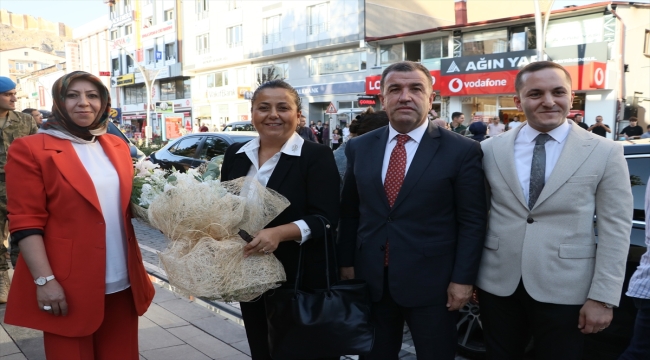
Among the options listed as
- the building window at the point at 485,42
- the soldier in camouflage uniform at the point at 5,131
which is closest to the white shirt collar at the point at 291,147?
the soldier in camouflage uniform at the point at 5,131

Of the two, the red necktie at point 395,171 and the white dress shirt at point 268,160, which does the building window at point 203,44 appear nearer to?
the white dress shirt at point 268,160

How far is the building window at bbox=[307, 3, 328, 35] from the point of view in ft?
94.2

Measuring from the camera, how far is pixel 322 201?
2424 mm

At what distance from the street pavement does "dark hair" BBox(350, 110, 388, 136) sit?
1.85 meters

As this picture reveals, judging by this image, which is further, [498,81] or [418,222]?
[498,81]

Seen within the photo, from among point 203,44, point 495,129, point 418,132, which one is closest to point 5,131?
point 418,132

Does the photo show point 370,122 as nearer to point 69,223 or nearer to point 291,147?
point 291,147

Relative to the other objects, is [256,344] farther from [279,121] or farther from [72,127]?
[72,127]

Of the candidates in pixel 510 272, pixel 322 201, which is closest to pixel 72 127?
pixel 322 201

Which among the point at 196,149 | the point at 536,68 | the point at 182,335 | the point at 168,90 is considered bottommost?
the point at 182,335

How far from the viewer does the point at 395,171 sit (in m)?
2.47

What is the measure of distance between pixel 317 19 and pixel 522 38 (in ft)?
41.6

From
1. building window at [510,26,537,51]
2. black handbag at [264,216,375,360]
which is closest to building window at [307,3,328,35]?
building window at [510,26,537,51]

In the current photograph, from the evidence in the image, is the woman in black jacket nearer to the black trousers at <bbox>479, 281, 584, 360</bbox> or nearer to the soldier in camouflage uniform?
the black trousers at <bbox>479, 281, 584, 360</bbox>
